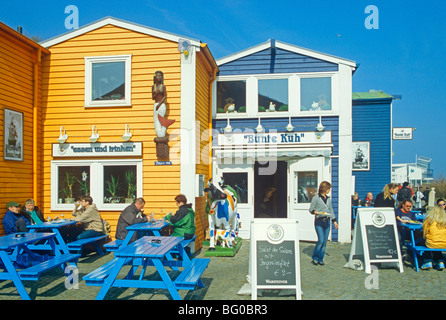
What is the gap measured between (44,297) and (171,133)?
14.5ft

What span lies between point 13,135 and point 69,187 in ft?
5.81

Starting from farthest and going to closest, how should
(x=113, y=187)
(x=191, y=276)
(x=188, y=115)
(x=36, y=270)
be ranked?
(x=113, y=187), (x=188, y=115), (x=36, y=270), (x=191, y=276)

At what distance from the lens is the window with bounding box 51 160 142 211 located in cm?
864

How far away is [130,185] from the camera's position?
8.66 m

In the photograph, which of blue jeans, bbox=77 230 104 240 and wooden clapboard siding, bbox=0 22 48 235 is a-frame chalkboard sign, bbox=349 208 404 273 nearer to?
blue jeans, bbox=77 230 104 240

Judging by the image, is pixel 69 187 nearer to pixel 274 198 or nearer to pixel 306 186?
pixel 306 186

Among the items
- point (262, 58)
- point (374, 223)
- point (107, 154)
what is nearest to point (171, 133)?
point (107, 154)

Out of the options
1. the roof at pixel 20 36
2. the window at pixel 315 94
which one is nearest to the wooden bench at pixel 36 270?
the roof at pixel 20 36

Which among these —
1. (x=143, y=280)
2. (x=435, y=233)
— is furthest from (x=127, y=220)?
(x=435, y=233)

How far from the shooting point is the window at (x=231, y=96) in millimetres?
10625

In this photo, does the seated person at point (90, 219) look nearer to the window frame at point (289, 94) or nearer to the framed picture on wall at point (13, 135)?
the framed picture on wall at point (13, 135)

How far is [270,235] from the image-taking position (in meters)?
5.39

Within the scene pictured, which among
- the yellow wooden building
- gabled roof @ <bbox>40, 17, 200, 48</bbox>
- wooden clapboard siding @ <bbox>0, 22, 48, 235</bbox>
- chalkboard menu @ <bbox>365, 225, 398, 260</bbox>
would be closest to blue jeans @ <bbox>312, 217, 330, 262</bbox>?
chalkboard menu @ <bbox>365, 225, 398, 260</bbox>

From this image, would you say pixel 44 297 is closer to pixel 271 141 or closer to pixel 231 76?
pixel 271 141
